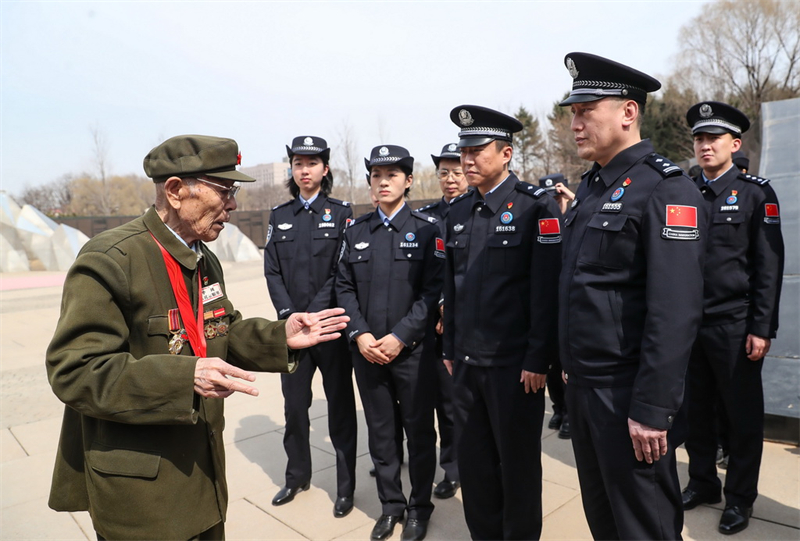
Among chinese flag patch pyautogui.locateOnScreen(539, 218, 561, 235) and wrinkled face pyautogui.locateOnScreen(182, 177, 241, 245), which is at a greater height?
wrinkled face pyautogui.locateOnScreen(182, 177, 241, 245)

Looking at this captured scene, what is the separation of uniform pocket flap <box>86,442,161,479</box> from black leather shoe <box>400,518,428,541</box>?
6.26 ft

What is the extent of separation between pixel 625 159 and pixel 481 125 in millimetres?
957

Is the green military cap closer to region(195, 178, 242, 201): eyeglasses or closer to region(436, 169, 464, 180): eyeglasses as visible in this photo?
region(195, 178, 242, 201): eyeglasses

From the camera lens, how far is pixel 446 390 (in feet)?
14.2

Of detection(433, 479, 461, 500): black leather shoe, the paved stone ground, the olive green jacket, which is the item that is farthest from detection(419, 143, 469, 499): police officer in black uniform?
the olive green jacket

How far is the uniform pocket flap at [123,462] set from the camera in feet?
5.92

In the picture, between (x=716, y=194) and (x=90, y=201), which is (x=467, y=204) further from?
(x=90, y=201)

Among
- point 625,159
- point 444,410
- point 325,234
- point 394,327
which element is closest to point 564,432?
point 444,410

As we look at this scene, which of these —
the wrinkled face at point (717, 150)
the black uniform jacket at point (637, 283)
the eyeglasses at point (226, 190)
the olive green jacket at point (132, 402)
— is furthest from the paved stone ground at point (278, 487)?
the eyeglasses at point (226, 190)

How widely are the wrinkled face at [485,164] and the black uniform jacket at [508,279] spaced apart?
77mm

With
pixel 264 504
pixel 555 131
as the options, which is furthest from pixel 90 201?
pixel 264 504

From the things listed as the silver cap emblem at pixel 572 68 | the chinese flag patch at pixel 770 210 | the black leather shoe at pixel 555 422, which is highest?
the silver cap emblem at pixel 572 68

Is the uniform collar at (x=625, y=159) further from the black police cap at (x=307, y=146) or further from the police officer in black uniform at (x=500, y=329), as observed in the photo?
the black police cap at (x=307, y=146)

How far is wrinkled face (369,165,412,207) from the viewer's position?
3.73 metres
